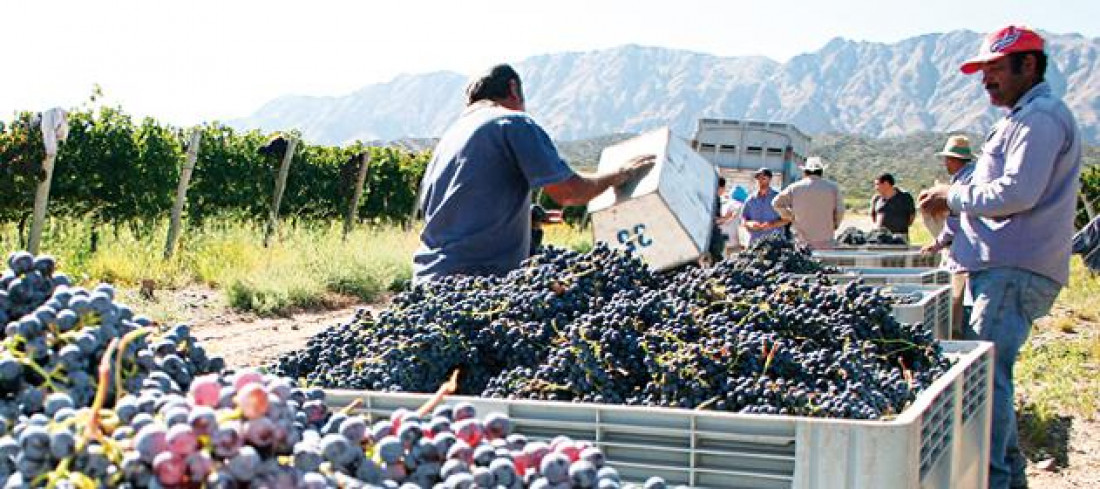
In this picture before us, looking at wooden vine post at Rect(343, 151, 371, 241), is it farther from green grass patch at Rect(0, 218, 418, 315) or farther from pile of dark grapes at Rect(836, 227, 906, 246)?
pile of dark grapes at Rect(836, 227, 906, 246)

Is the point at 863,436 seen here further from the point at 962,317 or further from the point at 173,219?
the point at 173,219

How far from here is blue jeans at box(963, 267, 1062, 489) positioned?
4.01 meters

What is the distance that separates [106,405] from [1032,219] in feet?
11.6

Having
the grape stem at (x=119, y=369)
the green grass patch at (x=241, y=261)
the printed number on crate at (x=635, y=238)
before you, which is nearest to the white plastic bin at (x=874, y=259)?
the printed number on crate at (x=635, y=238)

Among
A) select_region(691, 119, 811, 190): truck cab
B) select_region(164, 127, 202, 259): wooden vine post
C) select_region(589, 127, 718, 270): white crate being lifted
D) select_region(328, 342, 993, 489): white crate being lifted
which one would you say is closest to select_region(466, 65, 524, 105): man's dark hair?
select_region(589, 127, 718, 270): white crate being lifted

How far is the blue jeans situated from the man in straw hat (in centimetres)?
18

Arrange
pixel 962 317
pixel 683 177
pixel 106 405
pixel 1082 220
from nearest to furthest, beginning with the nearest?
1. pixel 106 405
2. pixel 683 177
3. pixel 962 317
4. pixel 1082 220

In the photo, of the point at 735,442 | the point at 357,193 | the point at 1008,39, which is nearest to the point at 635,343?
the point at 735,442

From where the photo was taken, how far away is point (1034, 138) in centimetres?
386

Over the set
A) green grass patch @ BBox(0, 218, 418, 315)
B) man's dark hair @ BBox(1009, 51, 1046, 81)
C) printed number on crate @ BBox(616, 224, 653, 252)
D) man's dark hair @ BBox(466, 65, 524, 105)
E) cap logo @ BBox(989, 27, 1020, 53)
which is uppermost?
cap logo @ BBox(989, 27, 1020, 53)

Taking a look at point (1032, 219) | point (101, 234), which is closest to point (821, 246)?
point (1032, 219)

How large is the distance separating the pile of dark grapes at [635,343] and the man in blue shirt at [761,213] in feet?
26.4

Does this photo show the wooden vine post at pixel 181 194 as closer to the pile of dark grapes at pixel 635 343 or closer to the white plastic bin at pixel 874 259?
the white plastic bin at pixel 874 259

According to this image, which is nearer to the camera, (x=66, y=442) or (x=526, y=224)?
(x=66, y=442)
